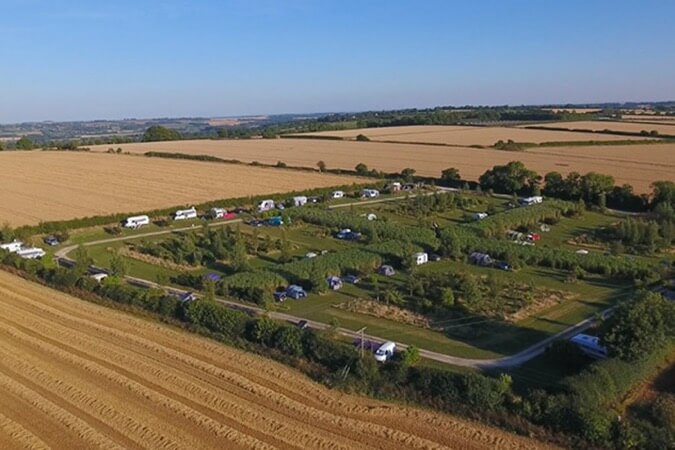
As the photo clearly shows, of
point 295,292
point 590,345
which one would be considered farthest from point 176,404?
point 590,345

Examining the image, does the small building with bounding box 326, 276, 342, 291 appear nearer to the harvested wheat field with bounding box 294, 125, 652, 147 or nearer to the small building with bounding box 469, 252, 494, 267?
the small building with bounding box 469, 252, 494, 267

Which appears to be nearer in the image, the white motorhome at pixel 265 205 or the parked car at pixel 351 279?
the parked car at pixel 351 279

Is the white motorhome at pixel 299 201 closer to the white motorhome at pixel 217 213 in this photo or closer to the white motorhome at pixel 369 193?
the white motorhome at pixel 369 193

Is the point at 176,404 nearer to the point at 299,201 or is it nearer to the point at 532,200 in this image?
the point at 299,201

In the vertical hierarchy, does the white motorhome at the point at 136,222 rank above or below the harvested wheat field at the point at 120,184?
below

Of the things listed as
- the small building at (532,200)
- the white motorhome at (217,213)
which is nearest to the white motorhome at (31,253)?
the white motorhome at (217,213)

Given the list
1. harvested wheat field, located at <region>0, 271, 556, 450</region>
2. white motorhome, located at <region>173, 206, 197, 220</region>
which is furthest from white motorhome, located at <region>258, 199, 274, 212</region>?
harvested wheat field, located at <region>0, 271, 556, 450</region>
